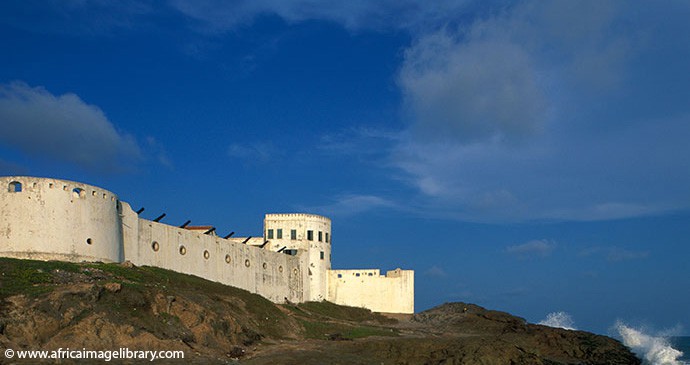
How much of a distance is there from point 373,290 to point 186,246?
25998 mm

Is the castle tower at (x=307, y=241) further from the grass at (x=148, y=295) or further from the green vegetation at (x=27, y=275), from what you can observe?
the green vegetation at (x=27, y=275)

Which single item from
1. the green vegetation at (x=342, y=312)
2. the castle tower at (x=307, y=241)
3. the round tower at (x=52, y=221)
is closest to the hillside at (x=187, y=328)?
the round tower at (x=52, y=221)

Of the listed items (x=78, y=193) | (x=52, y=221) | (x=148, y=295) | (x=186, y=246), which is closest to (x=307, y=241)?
(x=186, y=246)

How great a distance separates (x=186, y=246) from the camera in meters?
51.7

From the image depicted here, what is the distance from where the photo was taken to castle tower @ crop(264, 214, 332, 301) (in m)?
69.6

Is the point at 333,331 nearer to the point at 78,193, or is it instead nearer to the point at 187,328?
the point at 187,328

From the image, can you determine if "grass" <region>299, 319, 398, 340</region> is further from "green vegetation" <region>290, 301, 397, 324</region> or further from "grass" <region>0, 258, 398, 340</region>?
"green vegetation" <region>290, 301, 397, 324</region>

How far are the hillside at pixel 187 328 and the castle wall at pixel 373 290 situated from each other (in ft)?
74.1

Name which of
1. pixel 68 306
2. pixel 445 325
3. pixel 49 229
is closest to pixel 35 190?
pixel 49 229

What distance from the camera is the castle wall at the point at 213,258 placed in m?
47.2

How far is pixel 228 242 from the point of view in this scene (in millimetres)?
57469

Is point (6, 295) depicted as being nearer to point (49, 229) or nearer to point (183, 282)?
point (49, 229)

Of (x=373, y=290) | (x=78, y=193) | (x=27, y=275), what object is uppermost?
(x=78, y=193)

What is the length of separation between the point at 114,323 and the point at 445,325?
128 ft
